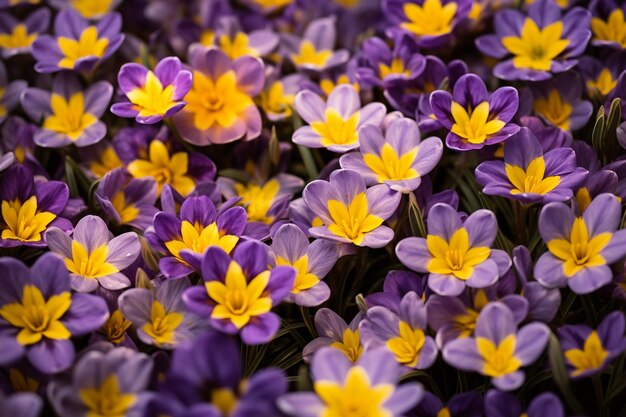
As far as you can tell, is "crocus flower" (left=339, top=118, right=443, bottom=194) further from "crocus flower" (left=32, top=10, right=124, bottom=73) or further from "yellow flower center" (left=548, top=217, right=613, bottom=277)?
"crocus flower" (left=32, top=10, right=124, bottom=73)

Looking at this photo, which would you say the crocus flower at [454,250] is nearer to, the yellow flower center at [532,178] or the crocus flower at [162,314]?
the yellow flower center at [532,178]

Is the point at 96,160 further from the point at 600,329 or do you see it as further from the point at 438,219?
the point at 600,329

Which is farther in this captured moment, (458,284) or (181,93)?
(181,93)

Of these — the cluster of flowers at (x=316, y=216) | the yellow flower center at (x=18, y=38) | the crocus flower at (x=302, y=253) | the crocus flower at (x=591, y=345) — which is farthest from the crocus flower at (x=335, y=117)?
the yellow flower center at (x=18, y=38)

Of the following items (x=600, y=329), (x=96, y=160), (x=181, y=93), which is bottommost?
(x=96, y=160)

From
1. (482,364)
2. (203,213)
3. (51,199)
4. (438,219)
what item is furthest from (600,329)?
(51,199)

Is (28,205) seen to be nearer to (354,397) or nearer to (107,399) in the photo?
(107,399)

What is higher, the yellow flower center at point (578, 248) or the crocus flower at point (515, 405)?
the yellow flower center at point (578, 248)
